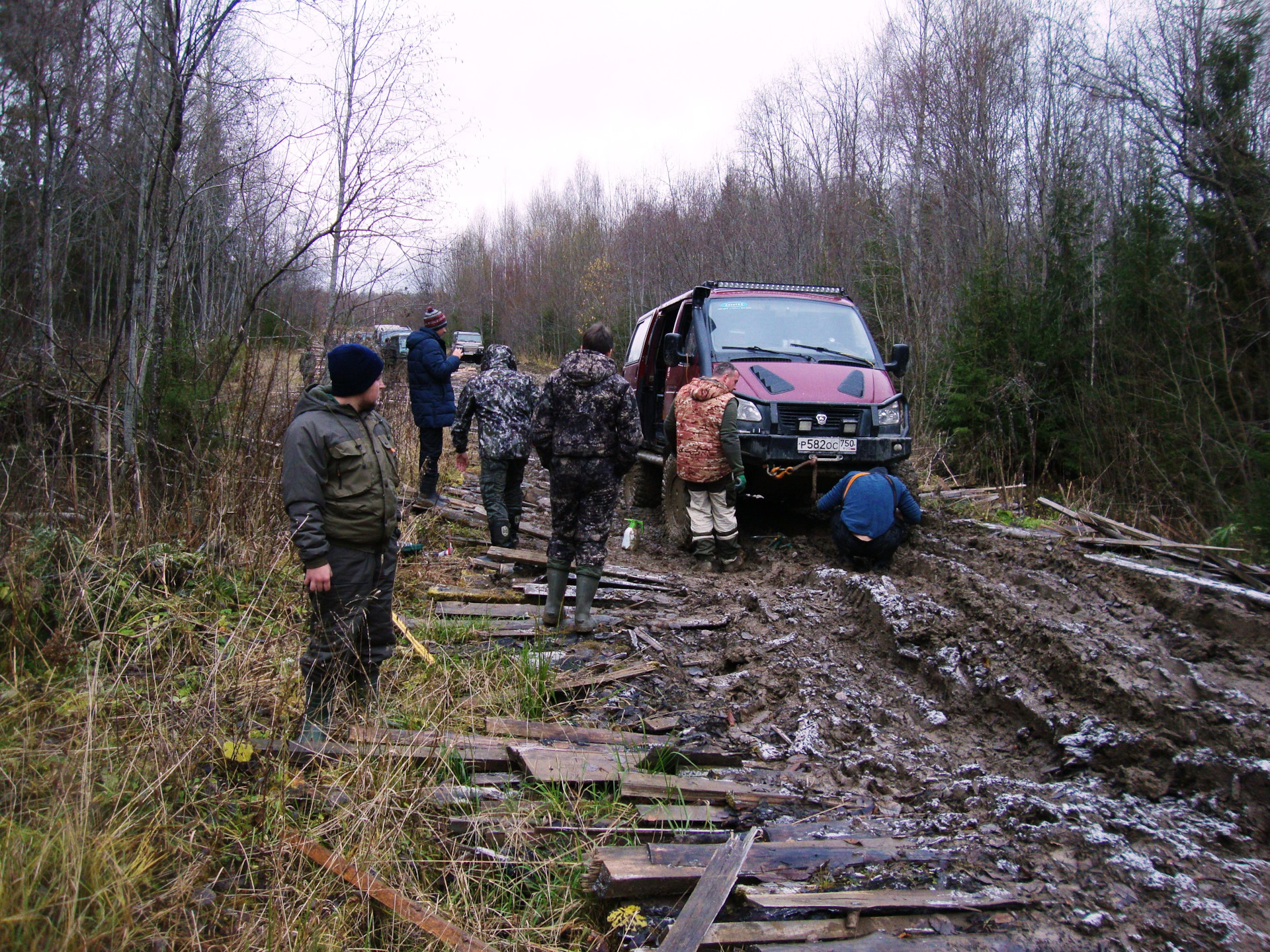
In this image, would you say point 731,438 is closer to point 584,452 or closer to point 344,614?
point 584,452

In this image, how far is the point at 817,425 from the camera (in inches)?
280

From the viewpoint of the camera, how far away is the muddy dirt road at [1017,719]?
8.42ft

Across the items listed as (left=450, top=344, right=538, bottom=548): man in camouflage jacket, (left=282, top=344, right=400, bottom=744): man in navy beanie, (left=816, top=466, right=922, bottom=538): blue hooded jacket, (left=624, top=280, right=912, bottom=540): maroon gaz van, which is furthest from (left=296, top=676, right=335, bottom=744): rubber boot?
(left=624, top=280, right=912, bottom=540): maroon gaz van

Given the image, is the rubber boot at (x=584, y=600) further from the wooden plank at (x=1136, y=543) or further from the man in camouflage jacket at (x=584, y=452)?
the wooden plank at (x=1136, y=543)

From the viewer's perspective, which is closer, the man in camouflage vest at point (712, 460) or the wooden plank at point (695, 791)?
the wooden plank at point (695, 791)

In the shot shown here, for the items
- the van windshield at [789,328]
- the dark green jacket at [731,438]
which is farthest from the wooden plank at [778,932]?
the van windshield at [789,328]

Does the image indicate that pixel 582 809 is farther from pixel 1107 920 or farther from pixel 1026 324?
pixel 1026 324

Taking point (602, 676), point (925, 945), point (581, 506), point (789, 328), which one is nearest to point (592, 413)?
point (581, 506)

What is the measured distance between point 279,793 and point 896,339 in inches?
631

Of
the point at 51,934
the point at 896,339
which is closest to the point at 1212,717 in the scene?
the point at 51,934

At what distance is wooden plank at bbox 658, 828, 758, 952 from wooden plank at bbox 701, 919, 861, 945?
4cm

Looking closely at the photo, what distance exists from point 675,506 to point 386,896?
5841mm

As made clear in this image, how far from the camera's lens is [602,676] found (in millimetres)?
4551

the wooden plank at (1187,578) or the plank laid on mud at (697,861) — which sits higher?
the wooden plank at (1187,578)
